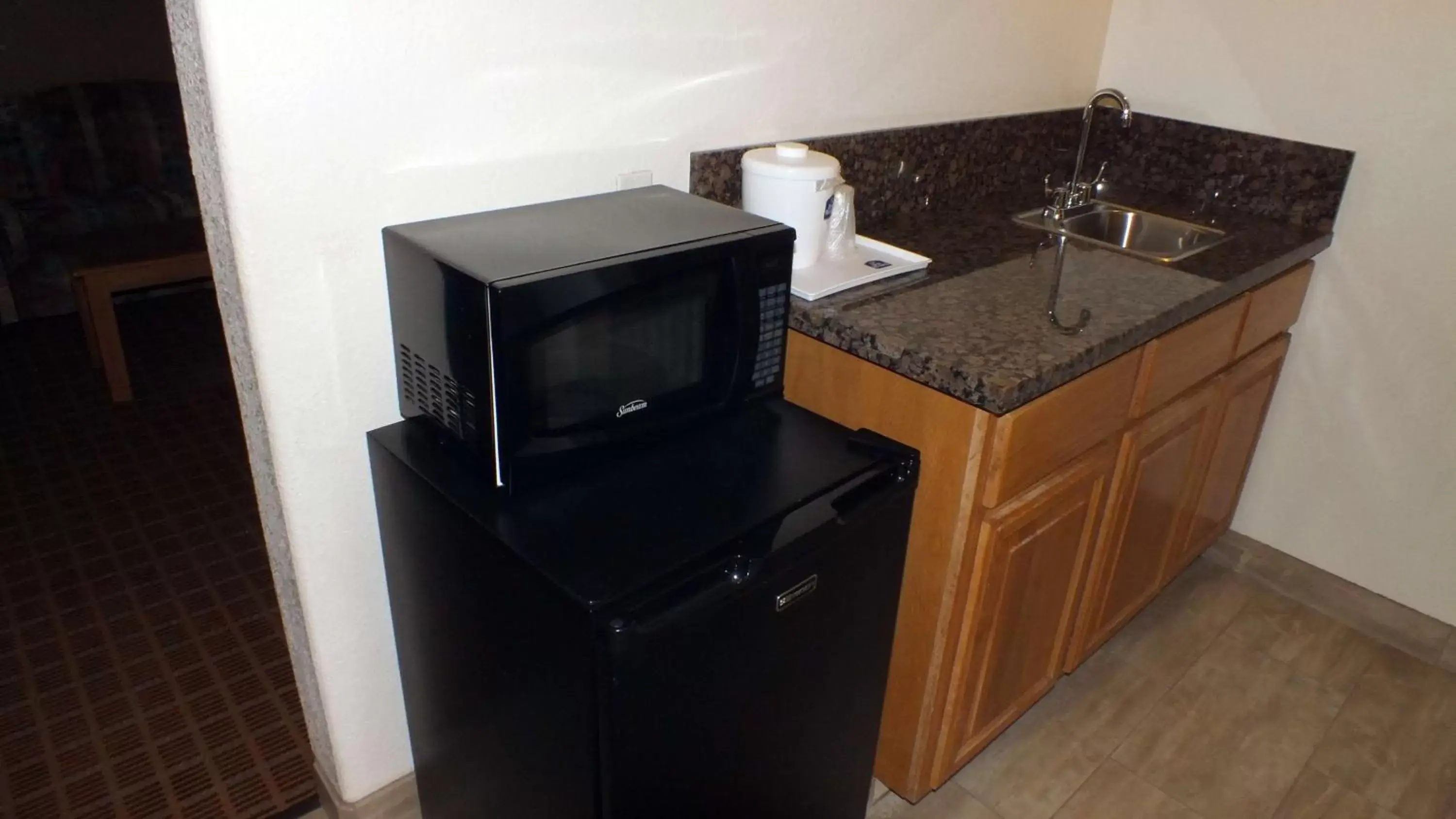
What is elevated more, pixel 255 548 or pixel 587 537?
pixel 587 537

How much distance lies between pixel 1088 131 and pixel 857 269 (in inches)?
39.2

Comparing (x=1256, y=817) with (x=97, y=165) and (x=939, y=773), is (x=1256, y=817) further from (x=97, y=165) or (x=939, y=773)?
(x=97, y=165)

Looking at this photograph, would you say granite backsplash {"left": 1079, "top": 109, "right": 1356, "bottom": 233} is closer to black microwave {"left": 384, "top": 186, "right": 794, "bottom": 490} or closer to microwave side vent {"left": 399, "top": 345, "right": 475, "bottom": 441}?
black microwave {"left": 384, "top": 186, "right": 794, "bottom": 490}

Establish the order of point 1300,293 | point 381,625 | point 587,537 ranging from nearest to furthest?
point 587,537 < point 381,625 < point 1300,293

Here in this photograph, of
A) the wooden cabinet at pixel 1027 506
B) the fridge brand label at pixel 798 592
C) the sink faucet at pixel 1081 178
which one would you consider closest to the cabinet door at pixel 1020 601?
the wooden cabinet at pixel 1027 506

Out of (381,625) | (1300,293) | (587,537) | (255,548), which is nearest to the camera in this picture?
(587,537)

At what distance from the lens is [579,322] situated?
1.10 metres

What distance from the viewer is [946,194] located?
2.11m

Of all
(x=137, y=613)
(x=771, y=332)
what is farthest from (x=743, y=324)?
(x=137, y=613)

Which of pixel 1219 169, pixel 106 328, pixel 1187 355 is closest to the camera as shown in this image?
pixel 1187 355

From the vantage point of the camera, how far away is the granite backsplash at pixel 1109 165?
1.93 meters

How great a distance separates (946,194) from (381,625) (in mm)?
1479

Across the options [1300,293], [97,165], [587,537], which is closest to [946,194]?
[1300,293]

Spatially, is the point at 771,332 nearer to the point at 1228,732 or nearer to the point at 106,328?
the point at 1228,732
